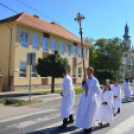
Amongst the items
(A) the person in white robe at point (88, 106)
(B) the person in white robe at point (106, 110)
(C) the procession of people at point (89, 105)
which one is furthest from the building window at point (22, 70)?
(A) the person in white robe at point (88, 106)

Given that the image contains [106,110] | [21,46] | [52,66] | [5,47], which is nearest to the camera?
[106,110]

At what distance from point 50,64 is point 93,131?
11669mm

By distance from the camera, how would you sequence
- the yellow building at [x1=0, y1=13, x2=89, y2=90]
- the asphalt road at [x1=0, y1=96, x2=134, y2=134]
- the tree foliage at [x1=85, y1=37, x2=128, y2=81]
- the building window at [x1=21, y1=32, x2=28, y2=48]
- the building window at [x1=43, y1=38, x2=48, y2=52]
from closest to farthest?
the asphalt road at [x1=0, y1=96, x2=134, y2=134] → the yellow building at [x1=0, y1=13, x2=89, y2=90] → the building window at [x1=21, y1=32, x2=28, y2=48] → the building window at [x1=43, y1=38, x2=48, y2=52] → the tree foliage at [x1=85, y1=37, x2=128, y2=81]

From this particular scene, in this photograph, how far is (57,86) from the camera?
28.2m

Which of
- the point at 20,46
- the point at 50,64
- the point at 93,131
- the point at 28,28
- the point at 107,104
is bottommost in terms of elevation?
the point at 93,131

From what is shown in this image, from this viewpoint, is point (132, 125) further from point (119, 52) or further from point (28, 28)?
point (119, 52)

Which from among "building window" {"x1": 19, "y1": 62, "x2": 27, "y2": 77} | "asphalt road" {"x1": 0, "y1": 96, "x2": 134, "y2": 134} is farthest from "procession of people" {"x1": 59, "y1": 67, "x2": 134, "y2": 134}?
"building window" {"x1": 19, "y1": 62, "x2": 27, "y2": 77}

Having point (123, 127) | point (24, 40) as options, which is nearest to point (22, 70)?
point (24, 40)

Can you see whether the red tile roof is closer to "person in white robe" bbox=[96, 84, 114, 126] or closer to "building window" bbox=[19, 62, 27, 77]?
"building window" bbox=[19, 62, 27, 77]

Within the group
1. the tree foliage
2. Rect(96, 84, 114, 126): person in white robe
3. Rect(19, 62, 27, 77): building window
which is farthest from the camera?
the tree foliage

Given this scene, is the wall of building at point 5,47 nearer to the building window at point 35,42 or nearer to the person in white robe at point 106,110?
the building window at point 35,42

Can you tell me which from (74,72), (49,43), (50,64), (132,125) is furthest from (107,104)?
(74,72)

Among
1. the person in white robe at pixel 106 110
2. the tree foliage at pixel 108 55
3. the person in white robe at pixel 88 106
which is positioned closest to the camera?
the person in white robe at pixel 88 106

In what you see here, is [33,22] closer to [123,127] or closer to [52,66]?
[52,66]
